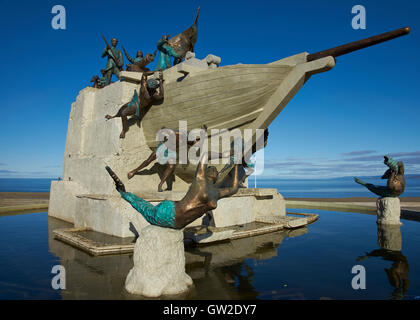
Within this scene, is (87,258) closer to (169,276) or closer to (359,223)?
(169,276)

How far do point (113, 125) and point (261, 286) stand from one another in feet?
23.0

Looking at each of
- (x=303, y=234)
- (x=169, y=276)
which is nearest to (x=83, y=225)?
(x=169, y=276)

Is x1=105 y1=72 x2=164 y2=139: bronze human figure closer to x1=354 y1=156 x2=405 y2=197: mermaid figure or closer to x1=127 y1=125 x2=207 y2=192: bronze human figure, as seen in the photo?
x1=127 y1=125 x2=207 y2=192: bronze human figure

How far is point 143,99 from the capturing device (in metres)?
8.60

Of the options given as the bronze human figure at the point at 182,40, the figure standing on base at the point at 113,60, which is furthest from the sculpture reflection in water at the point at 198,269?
the figure standing on base at the point at 113,60

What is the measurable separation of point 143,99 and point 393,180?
27.2 feet

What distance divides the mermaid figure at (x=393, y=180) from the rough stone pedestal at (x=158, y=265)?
821 centimetres

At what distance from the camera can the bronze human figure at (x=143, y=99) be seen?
8.36 m

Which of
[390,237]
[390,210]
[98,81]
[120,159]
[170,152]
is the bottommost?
[390,237]

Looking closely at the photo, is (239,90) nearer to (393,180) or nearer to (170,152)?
(170,152)

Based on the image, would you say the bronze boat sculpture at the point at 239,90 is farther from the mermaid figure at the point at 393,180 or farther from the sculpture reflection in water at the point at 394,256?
the mermaid figure at the point at 393,180

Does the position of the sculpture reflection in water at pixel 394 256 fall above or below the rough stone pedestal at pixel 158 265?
below

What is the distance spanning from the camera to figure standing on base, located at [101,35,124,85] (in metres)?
11.5

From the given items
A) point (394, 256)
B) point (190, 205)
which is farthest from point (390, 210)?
point (190, 205)
